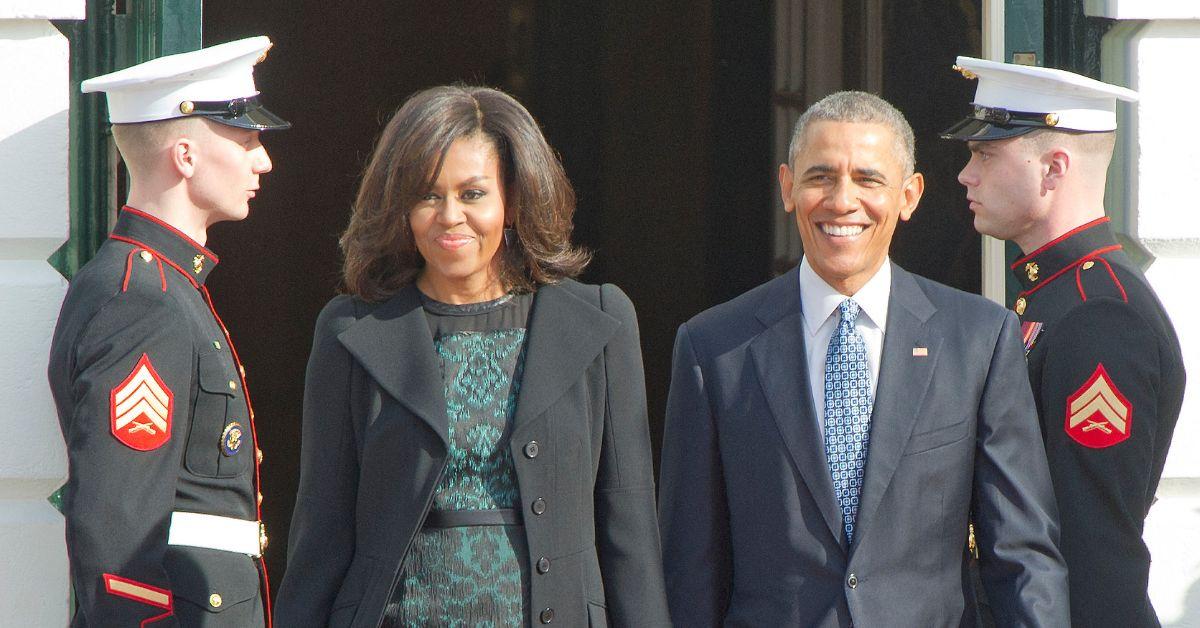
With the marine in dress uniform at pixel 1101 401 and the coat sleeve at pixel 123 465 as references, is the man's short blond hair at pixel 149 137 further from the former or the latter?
the marine in dress uniform at pixel 1101 401

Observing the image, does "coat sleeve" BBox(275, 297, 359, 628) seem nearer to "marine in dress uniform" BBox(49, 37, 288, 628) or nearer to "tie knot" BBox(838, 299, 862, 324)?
"marine in dress uniform" BBox(49, 37, 288, 628)

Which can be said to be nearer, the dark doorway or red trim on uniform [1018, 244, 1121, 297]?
red trim on uniform [1018, 244, 1121, 297]

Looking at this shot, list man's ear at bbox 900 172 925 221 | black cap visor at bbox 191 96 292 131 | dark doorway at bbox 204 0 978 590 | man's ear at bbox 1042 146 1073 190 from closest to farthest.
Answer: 1. man's ear at bbox 900 172 925 221
2. black cap visor at bbox 191 96 292 131
3. man's ear at bbox 1042 146 1073 190
4. dark doorway at bbox 204 0 978 590

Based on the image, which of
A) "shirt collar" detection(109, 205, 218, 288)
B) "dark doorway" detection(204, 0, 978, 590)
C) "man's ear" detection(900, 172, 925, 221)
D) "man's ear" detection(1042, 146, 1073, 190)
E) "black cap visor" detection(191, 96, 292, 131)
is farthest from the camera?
"dark doorway" detection(204, 0, 978, 590)

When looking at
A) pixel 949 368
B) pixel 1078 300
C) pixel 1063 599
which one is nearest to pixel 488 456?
pixel 949 368

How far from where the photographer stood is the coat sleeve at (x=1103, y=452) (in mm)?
3033

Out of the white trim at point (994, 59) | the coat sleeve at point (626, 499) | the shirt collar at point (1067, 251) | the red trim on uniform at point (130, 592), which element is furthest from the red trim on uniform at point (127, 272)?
the white trim at point (994, 59)

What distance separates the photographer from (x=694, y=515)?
2781 millimetres

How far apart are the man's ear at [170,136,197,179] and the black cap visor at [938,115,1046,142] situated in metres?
1.68

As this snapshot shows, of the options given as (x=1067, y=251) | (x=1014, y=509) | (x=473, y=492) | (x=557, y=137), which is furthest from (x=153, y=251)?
(x=557, y=137)

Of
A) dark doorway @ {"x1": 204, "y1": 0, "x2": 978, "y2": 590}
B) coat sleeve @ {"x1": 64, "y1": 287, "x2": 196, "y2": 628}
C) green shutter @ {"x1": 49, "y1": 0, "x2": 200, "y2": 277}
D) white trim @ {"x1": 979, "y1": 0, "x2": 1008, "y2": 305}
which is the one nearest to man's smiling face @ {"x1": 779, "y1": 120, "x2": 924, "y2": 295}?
white trim @ {"x1": 979, "y1": 0, "x2": 1008, "y2": 305}

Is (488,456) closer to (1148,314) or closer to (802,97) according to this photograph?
(1148,314)

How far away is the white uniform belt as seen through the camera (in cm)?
295

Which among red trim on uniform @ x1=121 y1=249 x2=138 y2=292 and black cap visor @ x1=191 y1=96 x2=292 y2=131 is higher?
black cap visor @ x1=191 y1=96 x2=292 y2=131
